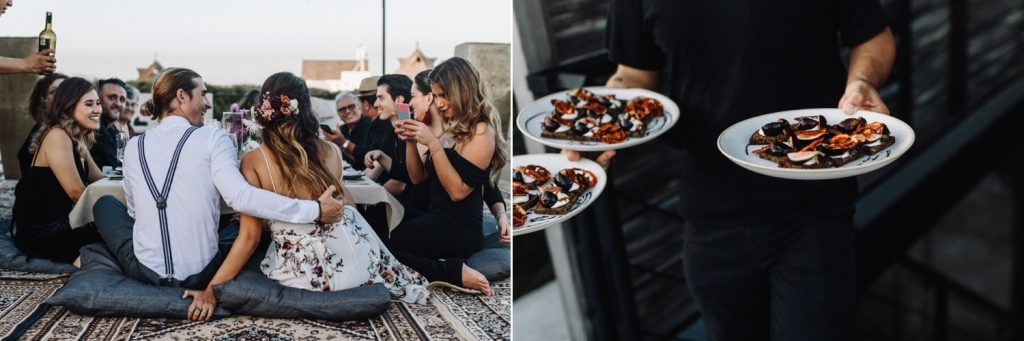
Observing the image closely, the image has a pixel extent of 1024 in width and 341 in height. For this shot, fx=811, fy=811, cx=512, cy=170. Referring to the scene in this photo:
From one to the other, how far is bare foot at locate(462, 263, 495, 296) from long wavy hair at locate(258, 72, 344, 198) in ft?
1.57

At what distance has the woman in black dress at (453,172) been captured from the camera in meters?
2.23

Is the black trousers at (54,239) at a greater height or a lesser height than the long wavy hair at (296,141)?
lesser

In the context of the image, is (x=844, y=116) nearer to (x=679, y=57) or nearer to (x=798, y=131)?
(x=798, y=131)

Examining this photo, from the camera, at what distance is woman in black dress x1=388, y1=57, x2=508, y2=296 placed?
223 centimetres

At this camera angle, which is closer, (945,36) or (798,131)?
(798,131)

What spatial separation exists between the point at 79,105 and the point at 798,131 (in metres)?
1.73

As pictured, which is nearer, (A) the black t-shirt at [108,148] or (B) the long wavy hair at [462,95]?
(A) the black t-shirt at [108,148]

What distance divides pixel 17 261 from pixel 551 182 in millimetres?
1436

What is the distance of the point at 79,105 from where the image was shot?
2.06 m

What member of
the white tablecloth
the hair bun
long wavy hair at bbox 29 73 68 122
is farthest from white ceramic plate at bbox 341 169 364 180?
long wavy hair at bbox 29 73 68 122

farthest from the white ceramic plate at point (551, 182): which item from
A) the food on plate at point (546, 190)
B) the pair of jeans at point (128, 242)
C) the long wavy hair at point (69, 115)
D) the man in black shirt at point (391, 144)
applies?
the long wavy hair at point (69, 115)

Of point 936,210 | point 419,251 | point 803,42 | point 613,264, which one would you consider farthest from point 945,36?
point 419,251

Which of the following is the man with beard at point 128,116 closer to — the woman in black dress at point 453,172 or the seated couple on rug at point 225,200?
the seated couple on rug at point 225,200

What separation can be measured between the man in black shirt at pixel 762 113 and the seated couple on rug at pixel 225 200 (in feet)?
2.52
